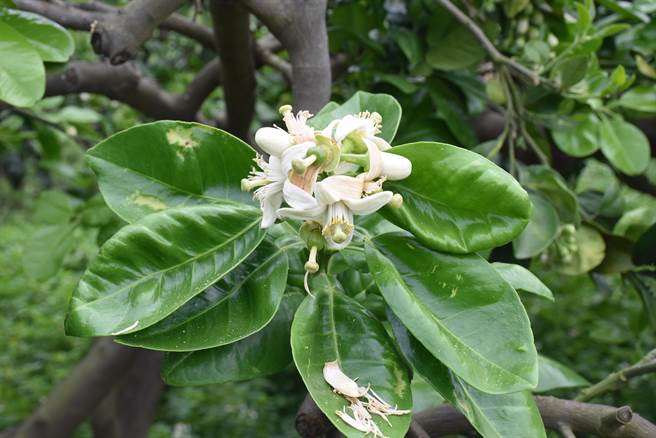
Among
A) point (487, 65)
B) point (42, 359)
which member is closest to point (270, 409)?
point (42, 359)

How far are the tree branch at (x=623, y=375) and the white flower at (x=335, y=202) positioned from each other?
414 mm

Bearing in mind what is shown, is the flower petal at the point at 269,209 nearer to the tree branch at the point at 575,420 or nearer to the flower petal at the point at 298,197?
the flower petal at the point at 298,197

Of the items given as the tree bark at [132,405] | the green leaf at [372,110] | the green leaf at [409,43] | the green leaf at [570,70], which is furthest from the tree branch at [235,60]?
the tree bark at [132,405]

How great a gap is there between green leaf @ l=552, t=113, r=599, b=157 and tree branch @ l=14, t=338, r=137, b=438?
146 cm

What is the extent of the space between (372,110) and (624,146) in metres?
0.74

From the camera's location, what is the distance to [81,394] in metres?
2.38

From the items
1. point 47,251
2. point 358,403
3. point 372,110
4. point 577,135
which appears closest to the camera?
point 358,403

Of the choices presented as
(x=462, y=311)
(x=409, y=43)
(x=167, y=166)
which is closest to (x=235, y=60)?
(x=409, y=43)

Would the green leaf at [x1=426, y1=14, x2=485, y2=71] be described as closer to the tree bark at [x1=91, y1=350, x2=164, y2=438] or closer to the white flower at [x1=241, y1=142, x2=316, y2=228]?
the white flower at [x1=241, y1=142, x2=316, y2=228]

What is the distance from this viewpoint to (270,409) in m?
3.90

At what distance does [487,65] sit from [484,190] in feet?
3.56

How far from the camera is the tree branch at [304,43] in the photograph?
3.56 feet

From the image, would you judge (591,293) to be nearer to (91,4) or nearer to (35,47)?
(91,4)

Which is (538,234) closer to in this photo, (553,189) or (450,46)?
(553,189)
